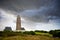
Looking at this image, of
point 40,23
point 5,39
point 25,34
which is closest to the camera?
point 5,39

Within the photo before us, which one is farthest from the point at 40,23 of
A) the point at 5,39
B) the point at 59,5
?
the point at 5,39

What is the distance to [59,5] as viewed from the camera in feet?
18.7

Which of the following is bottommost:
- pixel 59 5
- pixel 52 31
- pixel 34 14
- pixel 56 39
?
pixel 56 39

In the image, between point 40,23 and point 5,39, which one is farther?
point 40,23

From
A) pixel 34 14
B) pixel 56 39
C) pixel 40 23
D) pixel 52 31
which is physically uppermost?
pixel 34 14

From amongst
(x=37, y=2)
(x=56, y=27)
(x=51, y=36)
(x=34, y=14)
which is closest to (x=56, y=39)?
(x=51, y=36)

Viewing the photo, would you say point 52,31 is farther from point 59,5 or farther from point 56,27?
point 59,5

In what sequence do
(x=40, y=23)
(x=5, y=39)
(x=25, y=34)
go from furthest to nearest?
(x=40, y=23)
(x=25, y=34)
(x=5, y=39)

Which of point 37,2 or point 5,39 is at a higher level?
point 37,2

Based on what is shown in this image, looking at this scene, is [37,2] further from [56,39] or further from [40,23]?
[56,39]

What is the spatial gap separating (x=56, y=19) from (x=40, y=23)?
2.53 ft

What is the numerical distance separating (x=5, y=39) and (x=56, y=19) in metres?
2.47

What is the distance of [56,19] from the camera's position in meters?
5.57

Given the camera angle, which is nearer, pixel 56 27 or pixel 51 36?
pixel 51 36
